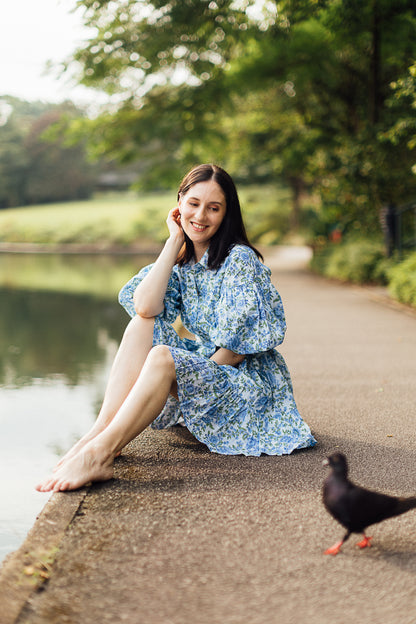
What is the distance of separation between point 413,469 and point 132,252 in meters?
26.1

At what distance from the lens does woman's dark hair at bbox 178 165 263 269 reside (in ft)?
10.8

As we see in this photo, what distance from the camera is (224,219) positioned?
335cm

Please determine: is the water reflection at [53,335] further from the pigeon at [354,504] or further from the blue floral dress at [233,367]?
the pigeon at [354,504]

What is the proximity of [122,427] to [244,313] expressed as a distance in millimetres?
779

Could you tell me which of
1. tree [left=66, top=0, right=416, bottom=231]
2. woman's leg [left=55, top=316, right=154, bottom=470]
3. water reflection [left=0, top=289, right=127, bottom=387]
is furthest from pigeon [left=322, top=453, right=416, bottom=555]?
tree [left=66, top=0, right=416, bottom=231]

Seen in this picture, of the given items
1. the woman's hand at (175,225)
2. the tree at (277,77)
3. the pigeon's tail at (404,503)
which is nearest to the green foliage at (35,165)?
the tree at (277,77)

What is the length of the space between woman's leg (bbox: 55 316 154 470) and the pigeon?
1.10m

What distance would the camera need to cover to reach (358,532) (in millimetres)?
2217

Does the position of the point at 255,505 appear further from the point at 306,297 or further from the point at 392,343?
the point at 306,297

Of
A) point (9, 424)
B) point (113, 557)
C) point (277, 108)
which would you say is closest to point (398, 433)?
point (113, 557)

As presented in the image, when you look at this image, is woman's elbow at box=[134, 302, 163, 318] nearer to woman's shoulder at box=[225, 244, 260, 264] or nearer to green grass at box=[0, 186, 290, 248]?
woman's shoulder at box=[225, 244, 260, 264]

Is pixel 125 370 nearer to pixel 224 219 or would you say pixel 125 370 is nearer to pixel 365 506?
pixel 224 219

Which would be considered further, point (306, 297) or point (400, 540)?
point (306, 297)

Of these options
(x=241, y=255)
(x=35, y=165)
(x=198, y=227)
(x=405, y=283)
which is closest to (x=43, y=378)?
(x=198, y=227)
